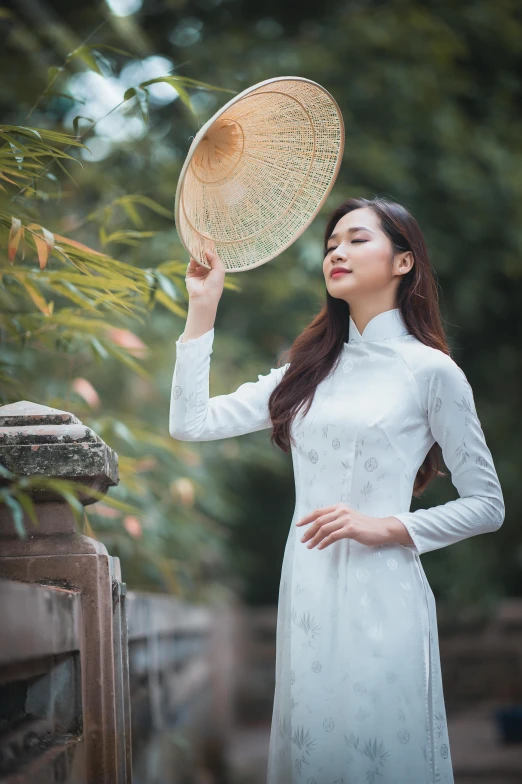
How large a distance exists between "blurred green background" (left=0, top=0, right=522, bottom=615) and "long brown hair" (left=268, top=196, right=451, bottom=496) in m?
1.33

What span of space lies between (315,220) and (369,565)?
357 cm

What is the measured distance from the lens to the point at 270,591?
416 inches

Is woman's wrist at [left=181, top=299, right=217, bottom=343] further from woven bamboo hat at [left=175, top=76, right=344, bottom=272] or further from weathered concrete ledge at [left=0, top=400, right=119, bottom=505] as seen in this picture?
weathered concrete ledge at [left=0, top=400, right=119, bottom=505]

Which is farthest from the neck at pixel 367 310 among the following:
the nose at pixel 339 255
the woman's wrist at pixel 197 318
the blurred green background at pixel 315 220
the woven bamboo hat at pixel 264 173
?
the blurred green background at pixel 315 220

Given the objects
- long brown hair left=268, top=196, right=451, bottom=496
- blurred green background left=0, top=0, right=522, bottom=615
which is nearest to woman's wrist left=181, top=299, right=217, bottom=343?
long brown hair left=268, top=196, right=451, bottom=496

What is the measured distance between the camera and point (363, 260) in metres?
2.01

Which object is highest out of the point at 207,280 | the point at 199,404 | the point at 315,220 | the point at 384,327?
the point at 315,220

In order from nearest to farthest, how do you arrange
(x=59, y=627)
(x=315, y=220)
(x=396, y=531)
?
(x=59, y=627) < (x=396, y=531) < (x=315, y=220)

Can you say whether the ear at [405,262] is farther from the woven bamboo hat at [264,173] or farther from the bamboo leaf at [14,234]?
the bamboo leaf at [14,234]

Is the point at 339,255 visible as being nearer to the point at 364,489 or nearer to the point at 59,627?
the point at 364,489

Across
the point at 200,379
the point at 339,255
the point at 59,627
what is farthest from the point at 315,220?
the point at 59,627

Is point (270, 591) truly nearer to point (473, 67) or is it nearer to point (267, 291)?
point (267, 291)

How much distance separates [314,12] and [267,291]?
2380mm

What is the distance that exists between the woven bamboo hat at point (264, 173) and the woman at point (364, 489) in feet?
0.32
